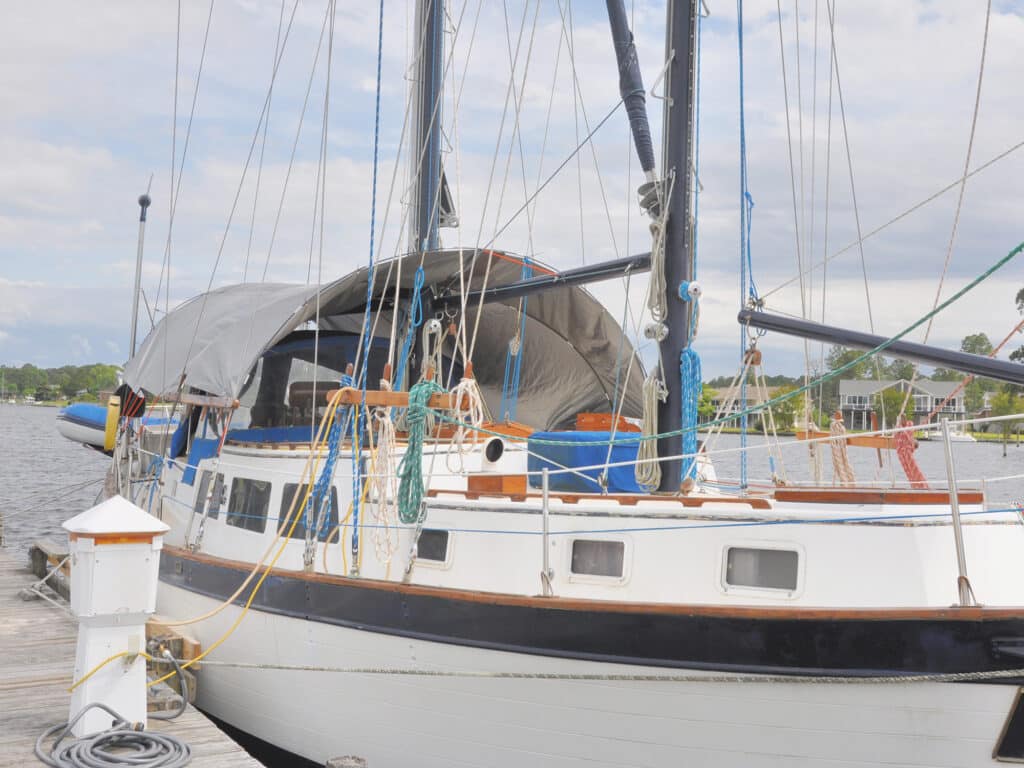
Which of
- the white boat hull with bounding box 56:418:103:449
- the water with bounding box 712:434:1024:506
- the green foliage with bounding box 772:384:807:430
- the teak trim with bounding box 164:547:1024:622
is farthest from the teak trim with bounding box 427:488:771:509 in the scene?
the water with bounding box 712:434:1024:506

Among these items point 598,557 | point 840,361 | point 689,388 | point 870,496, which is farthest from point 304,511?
point 840,361

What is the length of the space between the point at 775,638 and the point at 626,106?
479 cm

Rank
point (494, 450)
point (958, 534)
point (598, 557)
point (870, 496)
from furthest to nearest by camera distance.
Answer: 1. point (494, 450)
2. point (870, 496)
3. point (598, 557)
4. point (958, 534)

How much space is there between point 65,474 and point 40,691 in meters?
34.3

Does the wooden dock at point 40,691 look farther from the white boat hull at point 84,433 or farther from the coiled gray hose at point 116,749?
the white boat hull at point 84,433

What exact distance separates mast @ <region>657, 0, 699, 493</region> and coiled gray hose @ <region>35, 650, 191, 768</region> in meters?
4.02

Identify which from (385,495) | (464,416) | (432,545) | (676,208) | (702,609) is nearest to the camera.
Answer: (702,609)

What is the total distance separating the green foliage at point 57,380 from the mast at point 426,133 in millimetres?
109739

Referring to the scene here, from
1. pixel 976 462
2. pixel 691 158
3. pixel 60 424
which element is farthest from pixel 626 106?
pixel 976 462

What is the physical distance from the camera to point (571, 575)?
7008 mm

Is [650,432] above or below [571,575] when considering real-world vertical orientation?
above

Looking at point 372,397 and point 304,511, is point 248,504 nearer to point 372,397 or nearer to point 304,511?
point 304,511

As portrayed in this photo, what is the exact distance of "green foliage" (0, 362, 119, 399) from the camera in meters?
127

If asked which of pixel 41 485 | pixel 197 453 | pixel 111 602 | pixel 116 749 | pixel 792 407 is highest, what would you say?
pixel 792 407
